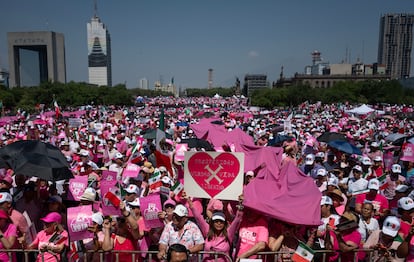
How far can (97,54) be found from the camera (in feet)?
611

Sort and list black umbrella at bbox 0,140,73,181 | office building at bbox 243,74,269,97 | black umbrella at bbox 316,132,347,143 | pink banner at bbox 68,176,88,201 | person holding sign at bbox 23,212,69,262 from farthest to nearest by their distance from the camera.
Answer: office building at bbox 243,74,269,97 → black umbrella at bbox 316,132,347,143 → pink banner at bbox 68,176,88,201 → black umbrella at bbox 0,140,73,181 → person holding sign at bbox 23,212,69,262

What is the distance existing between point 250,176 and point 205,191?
1.97 meters

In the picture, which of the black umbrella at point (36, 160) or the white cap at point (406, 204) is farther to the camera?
the black umbrella at point (36, 160)

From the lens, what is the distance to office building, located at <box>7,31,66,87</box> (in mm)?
121750

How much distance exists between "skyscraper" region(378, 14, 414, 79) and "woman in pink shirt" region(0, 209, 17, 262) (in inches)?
7852

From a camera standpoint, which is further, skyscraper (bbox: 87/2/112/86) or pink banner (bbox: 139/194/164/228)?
skyscraper (bbox: 87/2/112/86)

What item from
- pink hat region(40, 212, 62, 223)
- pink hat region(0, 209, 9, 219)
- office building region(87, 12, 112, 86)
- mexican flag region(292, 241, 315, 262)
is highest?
office building region(87, 12, 112, 86)

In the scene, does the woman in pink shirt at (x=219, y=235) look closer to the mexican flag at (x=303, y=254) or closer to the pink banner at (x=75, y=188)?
the mexican flag at (x=303, y=254)

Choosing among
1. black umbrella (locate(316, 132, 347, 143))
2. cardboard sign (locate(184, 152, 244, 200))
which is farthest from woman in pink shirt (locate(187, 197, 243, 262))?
black umbrella (locate(316, 132, 347, 143))

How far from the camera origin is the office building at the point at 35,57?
122 meters

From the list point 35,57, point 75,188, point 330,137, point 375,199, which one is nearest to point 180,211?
point 75,188

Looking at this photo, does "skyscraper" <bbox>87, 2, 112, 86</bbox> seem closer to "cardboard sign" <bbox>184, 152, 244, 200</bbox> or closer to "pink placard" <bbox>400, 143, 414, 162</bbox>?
"pink placard" <bbox>400, 143, 414, 162</bbox>

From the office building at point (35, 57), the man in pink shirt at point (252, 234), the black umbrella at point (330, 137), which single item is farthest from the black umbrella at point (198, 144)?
the office building at point (35, 57)

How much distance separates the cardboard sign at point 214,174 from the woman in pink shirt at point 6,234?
2217mm
